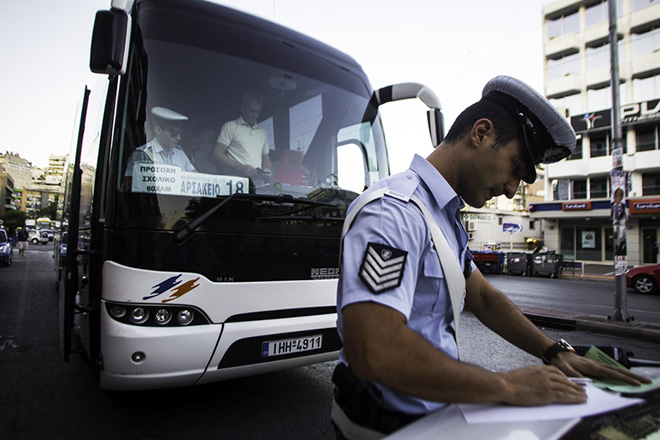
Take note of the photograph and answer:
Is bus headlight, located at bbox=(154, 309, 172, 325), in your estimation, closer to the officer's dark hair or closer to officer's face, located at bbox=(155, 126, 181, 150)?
officer's face, located at bbox=(155, 126, 181, 150)

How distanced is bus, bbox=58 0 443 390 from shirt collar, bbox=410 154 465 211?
1919 mm

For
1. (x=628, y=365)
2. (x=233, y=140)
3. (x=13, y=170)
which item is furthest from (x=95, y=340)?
(x=13, y=170)

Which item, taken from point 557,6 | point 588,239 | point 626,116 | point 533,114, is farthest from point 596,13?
point 533,114

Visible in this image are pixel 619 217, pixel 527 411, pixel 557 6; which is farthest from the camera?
pixel 557 6

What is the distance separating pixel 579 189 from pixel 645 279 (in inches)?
700

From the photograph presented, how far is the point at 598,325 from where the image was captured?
714 centimetres

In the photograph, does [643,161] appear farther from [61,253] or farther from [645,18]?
[61,253]

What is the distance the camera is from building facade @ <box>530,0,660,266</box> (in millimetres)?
26047

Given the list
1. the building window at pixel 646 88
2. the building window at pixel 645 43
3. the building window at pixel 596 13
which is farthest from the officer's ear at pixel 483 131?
the building window at pixel 596 13

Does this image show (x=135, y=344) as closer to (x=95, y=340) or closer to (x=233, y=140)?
(x=95, y=340)

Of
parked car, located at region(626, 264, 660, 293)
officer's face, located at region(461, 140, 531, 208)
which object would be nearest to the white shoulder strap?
officer's face, located at region(461, 140, 531, 208)

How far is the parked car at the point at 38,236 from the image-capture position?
48312 mm

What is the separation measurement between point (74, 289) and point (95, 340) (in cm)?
52

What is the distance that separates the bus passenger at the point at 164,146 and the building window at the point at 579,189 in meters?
32.6
